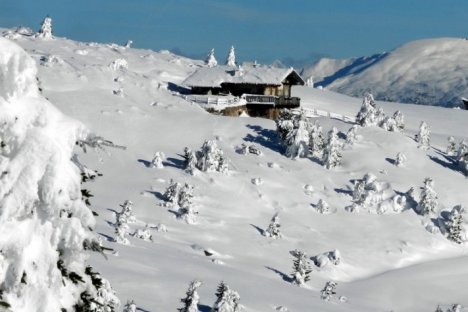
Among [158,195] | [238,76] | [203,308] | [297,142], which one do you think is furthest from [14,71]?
[238,76]

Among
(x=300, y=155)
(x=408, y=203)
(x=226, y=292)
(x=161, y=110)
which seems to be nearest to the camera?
(x=226, y=292)

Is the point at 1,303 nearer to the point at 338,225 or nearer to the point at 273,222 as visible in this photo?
the point at 273,222

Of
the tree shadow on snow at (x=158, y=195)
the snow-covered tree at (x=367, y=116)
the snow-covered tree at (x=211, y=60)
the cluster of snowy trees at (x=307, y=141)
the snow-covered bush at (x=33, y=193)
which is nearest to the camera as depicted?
the snow-covered bush at (x=33, y=193)

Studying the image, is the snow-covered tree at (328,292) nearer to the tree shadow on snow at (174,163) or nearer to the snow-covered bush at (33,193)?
the tree shadow on snow at (174,163)

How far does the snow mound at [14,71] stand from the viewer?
9.39 m

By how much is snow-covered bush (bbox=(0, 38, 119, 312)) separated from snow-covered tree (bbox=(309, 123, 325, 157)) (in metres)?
53.6

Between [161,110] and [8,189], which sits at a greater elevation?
[161,110]

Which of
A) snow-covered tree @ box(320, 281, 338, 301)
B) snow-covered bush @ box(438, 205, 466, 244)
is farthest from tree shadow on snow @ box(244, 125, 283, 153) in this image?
snow-covered tree @ box(320, 281, 338, 301)

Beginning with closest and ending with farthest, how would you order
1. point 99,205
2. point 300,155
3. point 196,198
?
point 99,205, point 196,198, point 300,155

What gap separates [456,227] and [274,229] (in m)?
12.2

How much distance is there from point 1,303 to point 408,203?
5034 centimetres

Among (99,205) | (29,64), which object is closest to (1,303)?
(29,64)

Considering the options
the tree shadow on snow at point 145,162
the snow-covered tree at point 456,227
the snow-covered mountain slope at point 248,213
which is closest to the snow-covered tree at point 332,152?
the snow-covered mountain slope at point 248,213

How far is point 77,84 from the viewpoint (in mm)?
70688
